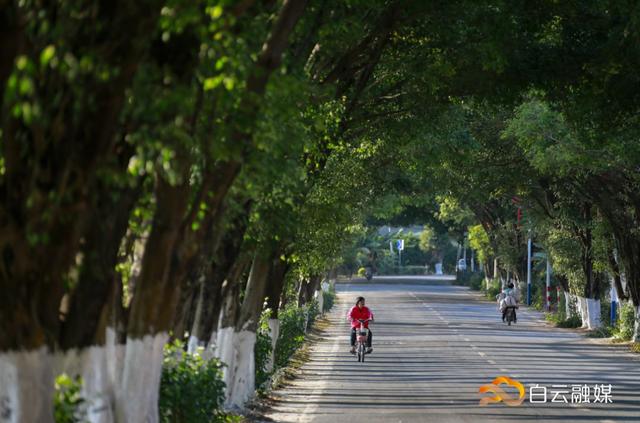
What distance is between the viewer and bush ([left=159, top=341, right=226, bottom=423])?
15367 millimetres

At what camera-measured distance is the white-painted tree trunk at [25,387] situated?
11.2 meters

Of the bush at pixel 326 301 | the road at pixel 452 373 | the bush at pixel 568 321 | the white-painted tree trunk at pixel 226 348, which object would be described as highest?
the bush at pixel 326 301

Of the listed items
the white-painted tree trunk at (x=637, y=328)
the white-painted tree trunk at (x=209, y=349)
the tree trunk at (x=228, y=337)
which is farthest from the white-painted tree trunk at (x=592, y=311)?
the white-painted tree trunk at (x=209, y=349)

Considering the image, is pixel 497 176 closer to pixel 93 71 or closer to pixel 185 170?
pixel 185 170

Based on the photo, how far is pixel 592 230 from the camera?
4862cm

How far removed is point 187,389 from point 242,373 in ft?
27.2

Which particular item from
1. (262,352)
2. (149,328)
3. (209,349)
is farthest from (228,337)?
(149,328)

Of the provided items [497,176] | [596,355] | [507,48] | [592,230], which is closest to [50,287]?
[507,48]

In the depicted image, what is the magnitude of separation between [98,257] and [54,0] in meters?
2.61

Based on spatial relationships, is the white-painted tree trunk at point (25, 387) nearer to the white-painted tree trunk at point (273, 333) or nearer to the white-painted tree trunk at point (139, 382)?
the white-painted tree trunk at point (139, 382)

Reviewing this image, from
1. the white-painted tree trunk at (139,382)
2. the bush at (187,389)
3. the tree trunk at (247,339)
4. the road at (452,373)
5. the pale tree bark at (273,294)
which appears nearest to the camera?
the white-painted tree trunk at (139,382)

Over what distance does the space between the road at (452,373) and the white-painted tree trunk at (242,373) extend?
0.57 metres

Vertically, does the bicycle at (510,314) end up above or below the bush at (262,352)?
above

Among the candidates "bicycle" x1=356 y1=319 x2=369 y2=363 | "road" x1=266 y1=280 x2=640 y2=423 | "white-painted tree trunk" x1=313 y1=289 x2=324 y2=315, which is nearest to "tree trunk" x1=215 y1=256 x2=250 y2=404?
"road" x1=266 y1=280 x2=640 y2=423
